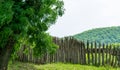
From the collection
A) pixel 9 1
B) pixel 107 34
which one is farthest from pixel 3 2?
pixel 107 34

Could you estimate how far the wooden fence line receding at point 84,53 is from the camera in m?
26.5

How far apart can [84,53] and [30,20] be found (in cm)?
1096

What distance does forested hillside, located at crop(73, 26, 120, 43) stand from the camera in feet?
135

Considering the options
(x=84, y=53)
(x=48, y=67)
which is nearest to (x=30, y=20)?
(x=48, y=67)

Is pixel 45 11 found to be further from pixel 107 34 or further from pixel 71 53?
pixel 107 34

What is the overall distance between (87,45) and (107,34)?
618 inches

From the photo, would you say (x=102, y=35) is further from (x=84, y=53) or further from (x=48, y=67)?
(x=48, y=67)

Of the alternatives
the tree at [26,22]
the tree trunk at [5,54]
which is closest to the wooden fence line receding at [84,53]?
the tree at [26,22]

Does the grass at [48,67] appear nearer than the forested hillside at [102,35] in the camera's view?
Yes

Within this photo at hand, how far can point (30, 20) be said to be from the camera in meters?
16.5

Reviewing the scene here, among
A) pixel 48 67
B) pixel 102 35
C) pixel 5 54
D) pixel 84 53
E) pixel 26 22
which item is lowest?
pixel 48 67

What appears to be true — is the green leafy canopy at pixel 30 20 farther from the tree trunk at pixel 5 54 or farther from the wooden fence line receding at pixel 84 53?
the wooden fence line receding at pixel 84 53

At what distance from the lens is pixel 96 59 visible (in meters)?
26.7

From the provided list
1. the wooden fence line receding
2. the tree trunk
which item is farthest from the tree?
the wooden fence line receding
